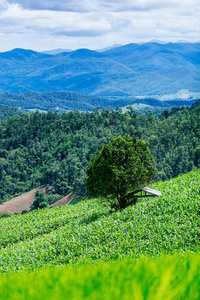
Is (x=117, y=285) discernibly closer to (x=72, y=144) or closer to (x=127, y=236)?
(x=127, y=236)

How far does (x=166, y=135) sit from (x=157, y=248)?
67.7m

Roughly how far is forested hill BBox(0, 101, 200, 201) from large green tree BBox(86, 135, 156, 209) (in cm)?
4180

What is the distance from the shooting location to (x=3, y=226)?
22109 mm

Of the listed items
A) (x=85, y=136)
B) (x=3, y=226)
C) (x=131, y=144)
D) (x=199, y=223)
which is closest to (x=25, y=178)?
(x=85, y=136)

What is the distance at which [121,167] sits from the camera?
625 inches

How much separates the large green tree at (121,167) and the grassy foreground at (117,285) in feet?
44.4

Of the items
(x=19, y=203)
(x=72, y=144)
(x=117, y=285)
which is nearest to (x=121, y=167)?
(x=117, y=285)

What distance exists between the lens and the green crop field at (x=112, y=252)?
1.91 metres

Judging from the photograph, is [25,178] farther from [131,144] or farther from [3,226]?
[131,144]

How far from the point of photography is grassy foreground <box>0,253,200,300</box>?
1.83m

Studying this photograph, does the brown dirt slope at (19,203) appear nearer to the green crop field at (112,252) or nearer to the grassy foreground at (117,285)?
the green crop field at (112,252)

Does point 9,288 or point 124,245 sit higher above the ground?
point 9,288

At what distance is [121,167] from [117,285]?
1396 centimetres

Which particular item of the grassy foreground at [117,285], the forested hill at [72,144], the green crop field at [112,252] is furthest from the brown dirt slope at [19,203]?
the grassy foreground at [117,285]
